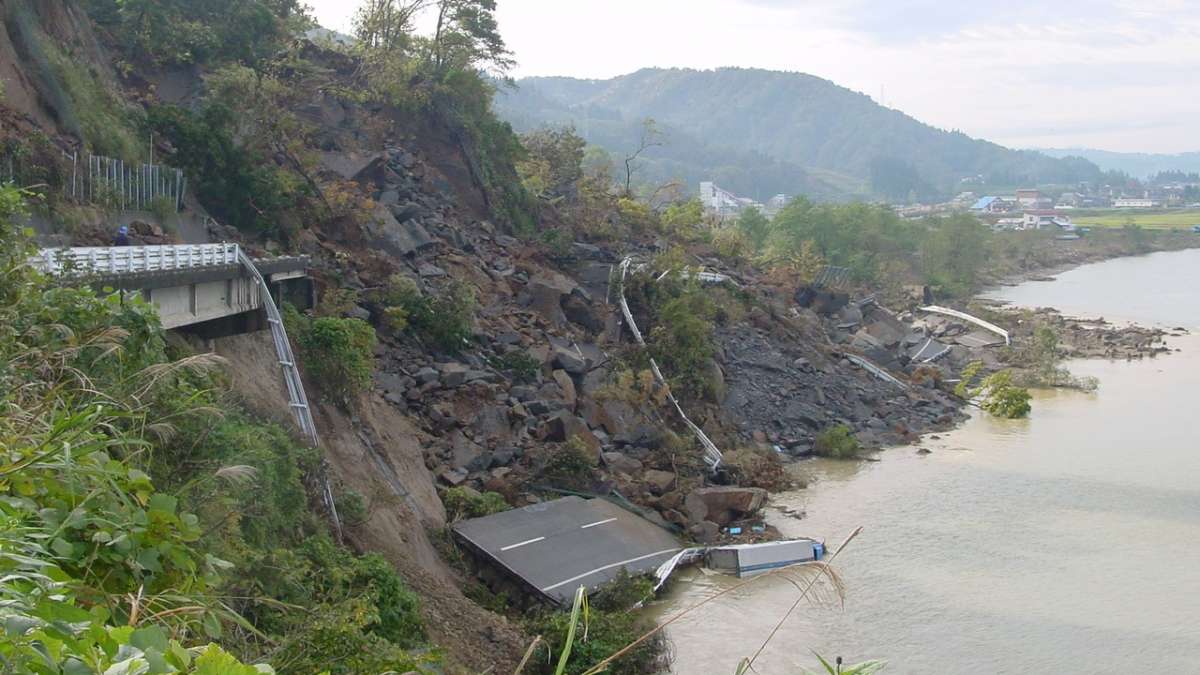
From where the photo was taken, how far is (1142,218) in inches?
5561

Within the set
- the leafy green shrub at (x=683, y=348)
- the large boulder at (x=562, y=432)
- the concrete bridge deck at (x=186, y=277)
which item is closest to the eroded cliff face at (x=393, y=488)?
the concrete bridge deck at (x=186, y=277)

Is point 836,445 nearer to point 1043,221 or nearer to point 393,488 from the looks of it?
point 393,488

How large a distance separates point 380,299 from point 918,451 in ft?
43.9

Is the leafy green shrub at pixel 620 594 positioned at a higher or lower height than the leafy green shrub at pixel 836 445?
higher

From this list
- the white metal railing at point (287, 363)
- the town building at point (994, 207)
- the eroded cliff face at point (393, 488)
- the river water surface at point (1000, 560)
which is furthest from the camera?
the town building at point (994, 207)

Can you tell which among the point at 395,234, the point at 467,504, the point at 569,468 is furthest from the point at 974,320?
the point at 467,504

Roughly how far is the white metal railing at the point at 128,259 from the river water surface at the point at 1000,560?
7.78 meters

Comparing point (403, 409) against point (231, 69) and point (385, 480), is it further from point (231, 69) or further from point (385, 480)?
point (231, 69)

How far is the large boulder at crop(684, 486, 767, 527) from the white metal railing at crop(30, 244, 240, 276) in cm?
879

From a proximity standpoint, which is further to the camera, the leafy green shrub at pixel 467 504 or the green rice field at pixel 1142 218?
the green rice field at pixel 1142 218

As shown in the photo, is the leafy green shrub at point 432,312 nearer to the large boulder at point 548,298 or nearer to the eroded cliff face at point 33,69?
the large boulder at point 548,298

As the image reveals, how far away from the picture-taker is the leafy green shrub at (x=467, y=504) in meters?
16.8

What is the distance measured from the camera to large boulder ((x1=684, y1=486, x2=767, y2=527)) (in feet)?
64.5

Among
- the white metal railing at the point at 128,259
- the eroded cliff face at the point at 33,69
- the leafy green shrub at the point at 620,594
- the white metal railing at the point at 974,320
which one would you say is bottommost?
the white metal railing at the point at 974,320
